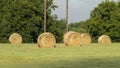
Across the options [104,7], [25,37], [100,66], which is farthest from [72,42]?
[104,7]

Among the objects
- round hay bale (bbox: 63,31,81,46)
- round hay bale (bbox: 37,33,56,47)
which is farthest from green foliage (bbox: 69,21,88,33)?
round hay bale (bbox: 37,33,56,47)

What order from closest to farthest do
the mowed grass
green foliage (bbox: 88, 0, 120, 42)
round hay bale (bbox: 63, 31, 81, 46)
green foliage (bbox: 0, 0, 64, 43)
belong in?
the mowed grass < round hay bale (bbox: 63, 31, 81, 46) < green foliage (bbox: 0, 0, 64, 43) < green foliage (bbox: 88, 0, 120, 42)

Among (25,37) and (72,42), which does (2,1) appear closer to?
(25,37)

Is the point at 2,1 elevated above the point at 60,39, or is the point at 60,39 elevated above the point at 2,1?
the point at 2,1

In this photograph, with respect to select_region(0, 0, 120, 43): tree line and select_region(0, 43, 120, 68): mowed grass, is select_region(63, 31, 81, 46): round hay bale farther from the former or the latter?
select_region(0, 0, 120, 43): tree line

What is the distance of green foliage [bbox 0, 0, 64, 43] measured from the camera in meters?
56.2

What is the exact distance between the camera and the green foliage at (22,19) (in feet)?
184

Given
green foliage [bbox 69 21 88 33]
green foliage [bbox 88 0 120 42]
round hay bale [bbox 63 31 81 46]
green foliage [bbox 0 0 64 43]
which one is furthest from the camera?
green foliage [bbox 69 21 88 33]

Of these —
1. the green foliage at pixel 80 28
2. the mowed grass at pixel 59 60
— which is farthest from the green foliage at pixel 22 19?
the mowed grass at pixel 59 60

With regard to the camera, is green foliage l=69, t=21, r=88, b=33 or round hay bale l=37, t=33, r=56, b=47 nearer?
round hay bale l=37, t=33, r=56, b=47

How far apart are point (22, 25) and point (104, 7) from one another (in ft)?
48.5

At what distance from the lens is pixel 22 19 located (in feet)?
188

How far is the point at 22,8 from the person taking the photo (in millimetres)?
57594

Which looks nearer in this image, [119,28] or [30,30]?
[30,30]
